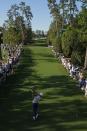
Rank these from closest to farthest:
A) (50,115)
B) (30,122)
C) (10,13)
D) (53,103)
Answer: (30,122) < (50,115) < (53,103) < (10,13)

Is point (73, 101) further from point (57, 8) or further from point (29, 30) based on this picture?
point (29, 30)

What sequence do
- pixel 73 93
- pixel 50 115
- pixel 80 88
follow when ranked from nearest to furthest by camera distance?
pixel 50 115 → pixel 73 93 → pixel 80 88

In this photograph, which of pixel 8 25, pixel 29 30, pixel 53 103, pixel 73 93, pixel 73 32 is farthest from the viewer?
pixel 29 30

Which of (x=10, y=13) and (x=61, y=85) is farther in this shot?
(x=10, y=13)

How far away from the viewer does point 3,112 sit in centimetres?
2452

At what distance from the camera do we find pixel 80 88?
112 feet

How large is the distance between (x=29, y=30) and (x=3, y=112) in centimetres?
12161

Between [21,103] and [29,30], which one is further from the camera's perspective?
[29,30]

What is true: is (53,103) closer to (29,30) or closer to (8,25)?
(8,25)

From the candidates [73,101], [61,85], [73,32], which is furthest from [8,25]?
[73,101]

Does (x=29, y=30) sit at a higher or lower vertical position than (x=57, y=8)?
lower

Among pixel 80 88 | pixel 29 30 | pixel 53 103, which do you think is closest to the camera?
pixel 53 103

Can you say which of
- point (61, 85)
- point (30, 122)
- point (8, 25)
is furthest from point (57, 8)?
point (30, 122)

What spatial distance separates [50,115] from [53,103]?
11.4 ft
